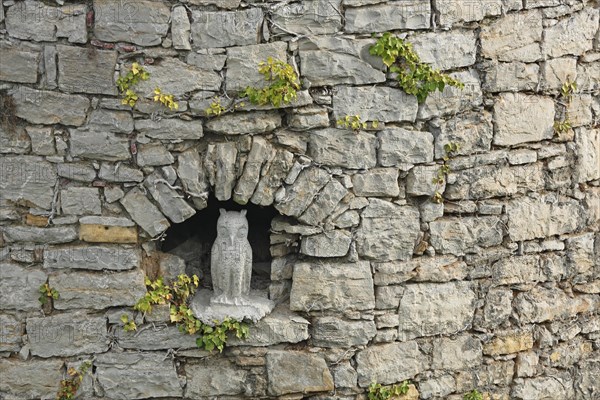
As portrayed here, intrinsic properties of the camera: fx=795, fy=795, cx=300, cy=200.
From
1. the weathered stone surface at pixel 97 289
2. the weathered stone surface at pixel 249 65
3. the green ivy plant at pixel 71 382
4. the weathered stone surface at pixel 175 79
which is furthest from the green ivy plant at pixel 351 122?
the green ivy plant at pixel 71 382

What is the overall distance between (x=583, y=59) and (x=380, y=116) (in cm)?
153

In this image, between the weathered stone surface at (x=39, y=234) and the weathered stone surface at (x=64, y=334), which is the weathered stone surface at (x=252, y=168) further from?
the weathered stone surface at (x=64, y=334)

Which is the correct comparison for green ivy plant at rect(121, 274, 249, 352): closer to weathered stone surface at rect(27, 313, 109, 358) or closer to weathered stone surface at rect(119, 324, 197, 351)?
weathered stone surface at rect(119, 324, 197, 351)

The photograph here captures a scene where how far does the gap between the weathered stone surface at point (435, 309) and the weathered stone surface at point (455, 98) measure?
1060 mm

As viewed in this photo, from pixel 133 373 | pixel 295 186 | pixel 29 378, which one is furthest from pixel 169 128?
pixel 29 378

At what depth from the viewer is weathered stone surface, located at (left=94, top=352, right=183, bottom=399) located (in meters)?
4.72

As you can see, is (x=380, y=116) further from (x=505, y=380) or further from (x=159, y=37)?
(x=505, y=380)

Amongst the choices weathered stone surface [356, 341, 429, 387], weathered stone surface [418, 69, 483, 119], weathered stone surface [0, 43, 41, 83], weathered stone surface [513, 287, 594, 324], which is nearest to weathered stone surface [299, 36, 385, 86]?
weathered stone surface [418, 69, 483, 119]

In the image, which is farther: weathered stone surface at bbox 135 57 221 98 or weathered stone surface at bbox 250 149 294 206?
weathered stone surface at bbox 250 149 294 206

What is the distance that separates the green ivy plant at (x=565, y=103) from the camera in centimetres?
514

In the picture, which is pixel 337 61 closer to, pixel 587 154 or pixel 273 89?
pixel 273 89

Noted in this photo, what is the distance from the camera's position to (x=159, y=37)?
453cm

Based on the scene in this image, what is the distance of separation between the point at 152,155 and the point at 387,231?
4.80ft

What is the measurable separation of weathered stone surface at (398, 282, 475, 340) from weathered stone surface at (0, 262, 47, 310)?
217cm
